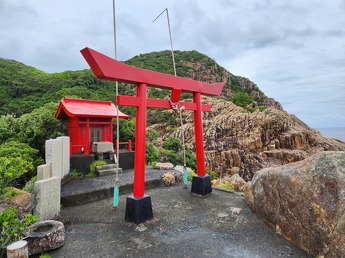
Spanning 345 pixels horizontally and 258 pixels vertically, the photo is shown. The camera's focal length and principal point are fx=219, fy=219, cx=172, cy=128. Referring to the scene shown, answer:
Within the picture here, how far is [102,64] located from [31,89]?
1415 inches

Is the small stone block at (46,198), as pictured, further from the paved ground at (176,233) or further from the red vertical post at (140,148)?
the red vertical post at (140,148)

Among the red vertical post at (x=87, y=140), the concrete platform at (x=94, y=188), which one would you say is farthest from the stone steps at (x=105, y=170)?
the red vertical post at (x=87, y=140)

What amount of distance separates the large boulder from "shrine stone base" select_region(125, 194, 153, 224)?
8.90 feet

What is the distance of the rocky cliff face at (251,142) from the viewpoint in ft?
69.8

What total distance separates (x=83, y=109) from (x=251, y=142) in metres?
17.3

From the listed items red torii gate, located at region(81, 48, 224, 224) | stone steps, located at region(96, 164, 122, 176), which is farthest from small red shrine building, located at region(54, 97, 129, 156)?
red torii gate, located at region(81, 48, 224, 224)

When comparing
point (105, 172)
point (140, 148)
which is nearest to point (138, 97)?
point (140, 148)

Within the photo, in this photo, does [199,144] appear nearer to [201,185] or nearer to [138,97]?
[201,185]

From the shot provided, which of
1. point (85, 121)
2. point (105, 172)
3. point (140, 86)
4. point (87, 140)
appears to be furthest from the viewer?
point (85, 121)

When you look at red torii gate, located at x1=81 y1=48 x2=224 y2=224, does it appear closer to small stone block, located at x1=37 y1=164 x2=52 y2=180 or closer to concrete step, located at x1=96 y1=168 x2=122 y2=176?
small stone block, located at x1=37 y1=164 x2=52 y2=180

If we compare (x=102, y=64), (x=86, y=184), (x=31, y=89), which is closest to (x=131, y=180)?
(x=86, y=184)

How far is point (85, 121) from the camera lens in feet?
33.2

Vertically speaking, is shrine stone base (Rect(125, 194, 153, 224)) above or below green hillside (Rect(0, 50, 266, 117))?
below

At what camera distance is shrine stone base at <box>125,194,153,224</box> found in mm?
4914
